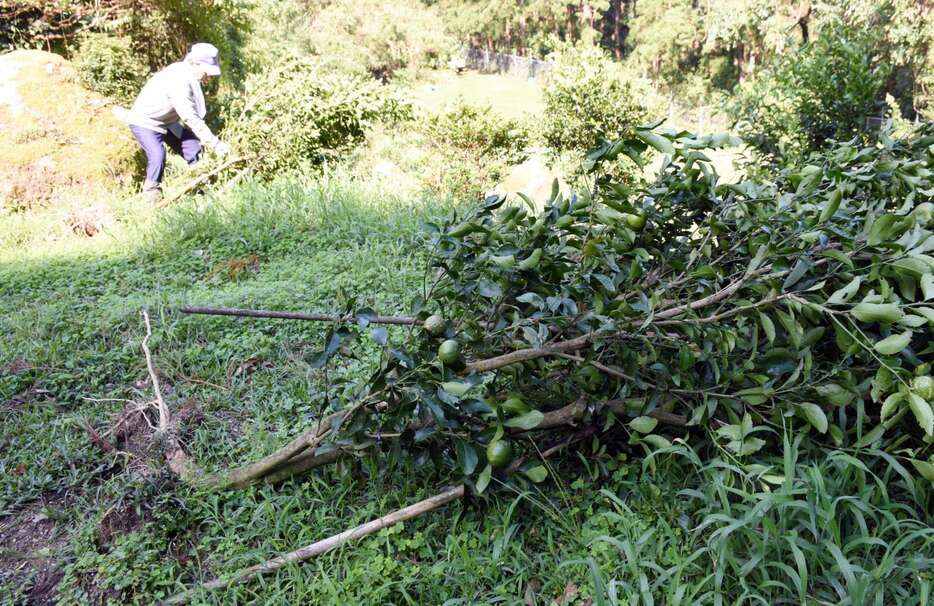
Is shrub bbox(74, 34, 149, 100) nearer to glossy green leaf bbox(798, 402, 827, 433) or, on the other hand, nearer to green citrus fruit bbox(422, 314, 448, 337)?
green citrus fruit bbox(422, 314, 448, 337)

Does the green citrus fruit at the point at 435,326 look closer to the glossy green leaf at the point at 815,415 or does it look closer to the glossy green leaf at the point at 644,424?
the glossy green leaf at the point at 644,424

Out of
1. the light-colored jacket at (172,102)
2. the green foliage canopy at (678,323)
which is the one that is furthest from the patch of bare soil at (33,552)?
the light-colored jacket at (172,102)

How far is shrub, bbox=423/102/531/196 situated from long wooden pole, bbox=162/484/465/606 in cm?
578

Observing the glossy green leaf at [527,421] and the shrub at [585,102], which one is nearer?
the glossy green leaf at [527,421]

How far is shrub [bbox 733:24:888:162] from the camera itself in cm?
505

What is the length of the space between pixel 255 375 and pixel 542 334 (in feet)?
5.79

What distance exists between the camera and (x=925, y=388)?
1.71 metres

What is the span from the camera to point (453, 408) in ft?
6.43

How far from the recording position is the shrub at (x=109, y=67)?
8039 mm

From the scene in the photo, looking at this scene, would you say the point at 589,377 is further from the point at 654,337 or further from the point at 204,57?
the point at 204,57

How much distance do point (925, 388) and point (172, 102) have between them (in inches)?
266

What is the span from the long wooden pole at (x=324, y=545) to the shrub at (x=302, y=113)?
5.67 meters

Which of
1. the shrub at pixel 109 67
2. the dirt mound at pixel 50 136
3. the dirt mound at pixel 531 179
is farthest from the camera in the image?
the shrub at pixel 109 67

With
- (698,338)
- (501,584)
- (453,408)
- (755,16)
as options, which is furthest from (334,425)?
(755,16)
